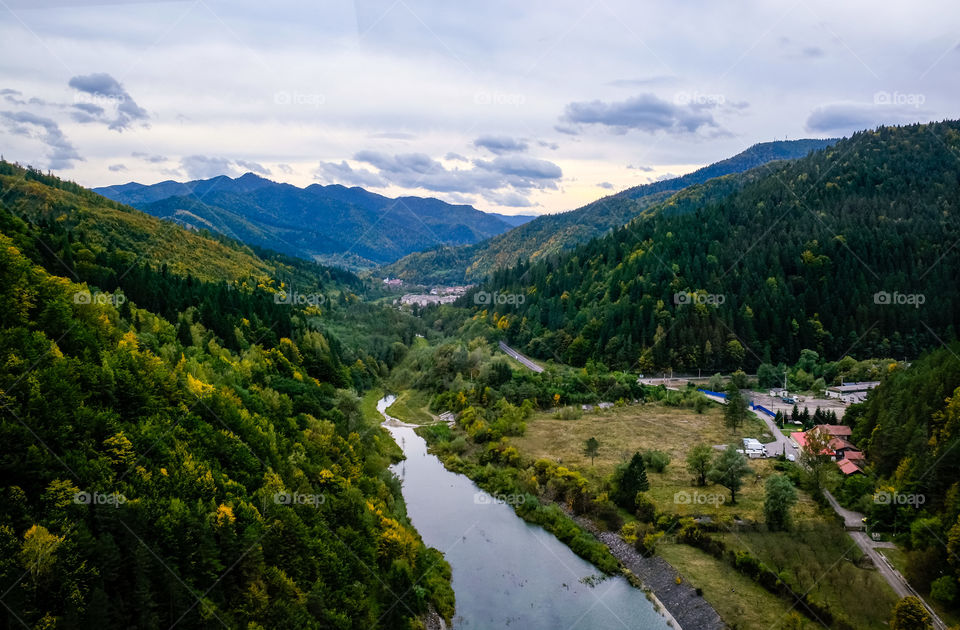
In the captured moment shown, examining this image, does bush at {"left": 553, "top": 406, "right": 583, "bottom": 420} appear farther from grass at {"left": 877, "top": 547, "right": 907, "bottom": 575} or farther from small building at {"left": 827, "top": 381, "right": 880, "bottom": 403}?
grass at {"left": 877, "top": 547, "right": 907, "bottom": 575}

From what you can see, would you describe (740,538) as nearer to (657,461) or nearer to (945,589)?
(945,589)

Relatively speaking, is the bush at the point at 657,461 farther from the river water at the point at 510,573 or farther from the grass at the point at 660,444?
the river water at the point at 510,573

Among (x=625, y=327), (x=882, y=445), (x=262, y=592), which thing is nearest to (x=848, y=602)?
(x=882, y=445)

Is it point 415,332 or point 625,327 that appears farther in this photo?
point 415,332

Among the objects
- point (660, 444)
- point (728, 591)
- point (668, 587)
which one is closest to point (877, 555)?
point (728, 591)

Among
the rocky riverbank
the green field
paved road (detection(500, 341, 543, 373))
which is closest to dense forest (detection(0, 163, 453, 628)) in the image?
the rocky riverbank

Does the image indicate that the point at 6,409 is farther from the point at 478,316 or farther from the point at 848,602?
the point at 478,316

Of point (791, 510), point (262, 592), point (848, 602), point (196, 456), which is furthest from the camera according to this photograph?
point (791, 510)
